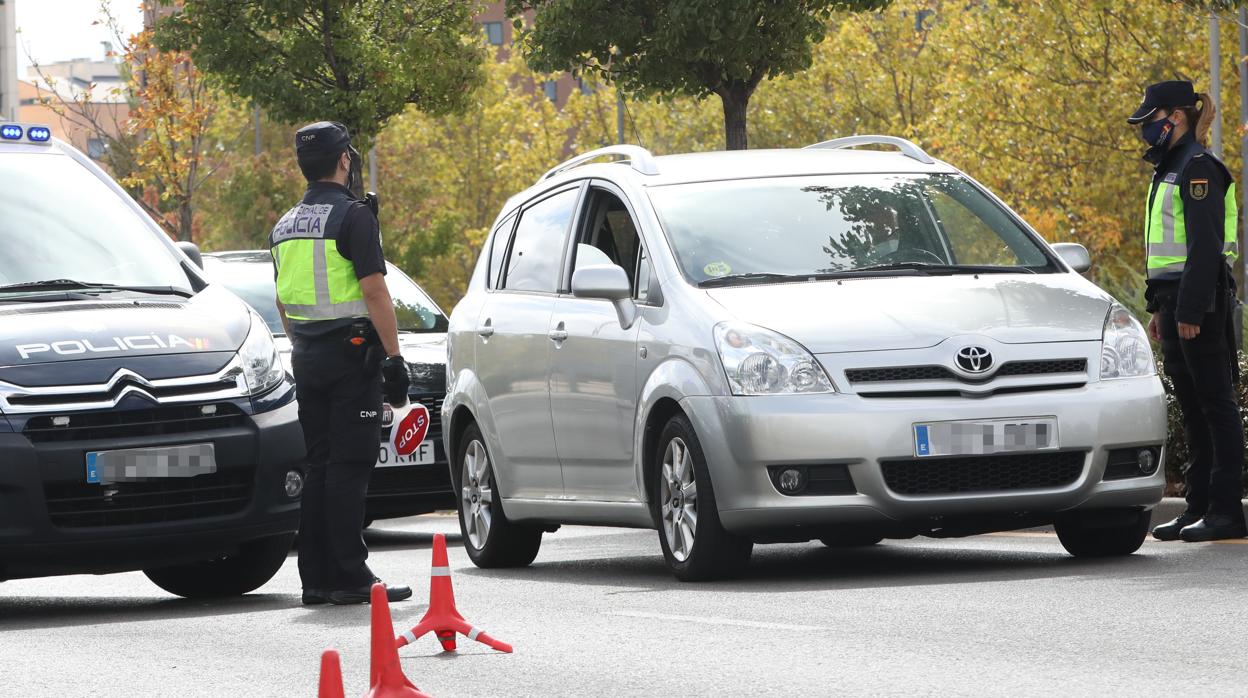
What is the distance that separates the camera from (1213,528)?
9.98 m

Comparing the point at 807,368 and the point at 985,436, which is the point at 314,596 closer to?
the point at 807,368

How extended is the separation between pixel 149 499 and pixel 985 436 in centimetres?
318

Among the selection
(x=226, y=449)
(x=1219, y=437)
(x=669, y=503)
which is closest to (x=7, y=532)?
(x=226, y=449)

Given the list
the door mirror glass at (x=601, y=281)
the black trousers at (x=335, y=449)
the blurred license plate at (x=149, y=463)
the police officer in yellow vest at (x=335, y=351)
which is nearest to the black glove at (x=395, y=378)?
the police officer in yellow vest at (x=335, y=351)

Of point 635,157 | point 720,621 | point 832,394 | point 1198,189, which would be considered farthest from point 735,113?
point 720,621

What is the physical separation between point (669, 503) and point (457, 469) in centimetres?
261

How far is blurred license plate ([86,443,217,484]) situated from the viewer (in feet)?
28.1

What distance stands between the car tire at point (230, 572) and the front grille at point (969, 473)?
8.29 ft

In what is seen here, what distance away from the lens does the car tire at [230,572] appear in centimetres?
950

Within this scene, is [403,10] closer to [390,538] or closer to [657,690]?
[390,538]

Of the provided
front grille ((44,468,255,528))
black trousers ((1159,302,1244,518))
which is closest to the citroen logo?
black trousers ((1159,302,1244,518))

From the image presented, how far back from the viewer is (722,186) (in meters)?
10.1

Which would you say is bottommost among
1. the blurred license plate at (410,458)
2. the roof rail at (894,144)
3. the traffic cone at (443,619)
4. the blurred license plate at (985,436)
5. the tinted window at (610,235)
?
the blurred license plate at (410,458)

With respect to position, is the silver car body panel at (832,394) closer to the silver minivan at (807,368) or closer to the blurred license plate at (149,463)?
the silver minivan at (807,368)
